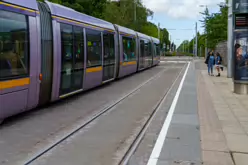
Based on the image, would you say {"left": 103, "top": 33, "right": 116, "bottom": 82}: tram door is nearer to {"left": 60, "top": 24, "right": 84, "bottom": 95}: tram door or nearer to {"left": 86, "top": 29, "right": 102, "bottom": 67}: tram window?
{"left": 86, "top": 29, "right": 102, "bottom": 67}: tram window

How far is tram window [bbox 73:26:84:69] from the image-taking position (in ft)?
41.8

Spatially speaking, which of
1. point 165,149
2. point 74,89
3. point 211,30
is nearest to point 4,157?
point 165,149

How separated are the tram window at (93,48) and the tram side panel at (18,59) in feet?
15.2

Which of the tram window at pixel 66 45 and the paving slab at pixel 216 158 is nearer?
the paving slab at pixel 216 158

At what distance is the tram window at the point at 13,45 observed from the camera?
819 cm

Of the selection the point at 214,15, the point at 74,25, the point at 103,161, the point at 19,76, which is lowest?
the point at 103,161

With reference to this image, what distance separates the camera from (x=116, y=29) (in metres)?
21.4

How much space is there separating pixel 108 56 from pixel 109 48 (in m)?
0.48

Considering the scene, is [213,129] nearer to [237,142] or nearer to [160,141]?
[237,142]

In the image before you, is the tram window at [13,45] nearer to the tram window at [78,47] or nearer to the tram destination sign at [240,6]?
the tram window at [78,47]

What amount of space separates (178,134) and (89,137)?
73.9 inches

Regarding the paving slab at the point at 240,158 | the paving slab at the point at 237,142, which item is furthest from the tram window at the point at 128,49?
the paving slab at the point at 240,158

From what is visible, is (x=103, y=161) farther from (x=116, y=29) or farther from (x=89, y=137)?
(x=116, y=29)

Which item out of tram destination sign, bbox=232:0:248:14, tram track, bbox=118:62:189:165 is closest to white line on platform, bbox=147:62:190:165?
tram track, bbox=118:62:189:165
